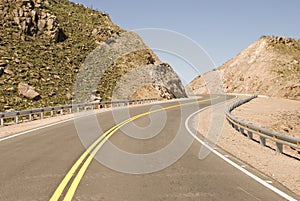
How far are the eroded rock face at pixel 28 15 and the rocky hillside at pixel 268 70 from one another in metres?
49.6

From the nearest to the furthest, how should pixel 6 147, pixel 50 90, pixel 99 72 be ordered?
pixel 6 147
pixel 50 90
pixel 99 72

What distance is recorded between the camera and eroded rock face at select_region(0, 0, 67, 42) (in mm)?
51594

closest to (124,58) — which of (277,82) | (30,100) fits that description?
(30,100)

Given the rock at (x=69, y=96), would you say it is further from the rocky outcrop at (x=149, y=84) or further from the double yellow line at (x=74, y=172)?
the double yellow line at (x=74, y=172)

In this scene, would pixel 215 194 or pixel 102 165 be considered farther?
pixel 102 165

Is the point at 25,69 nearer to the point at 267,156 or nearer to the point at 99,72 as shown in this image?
the point at 99,72

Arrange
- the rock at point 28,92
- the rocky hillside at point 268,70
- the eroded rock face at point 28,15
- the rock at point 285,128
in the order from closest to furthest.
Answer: the rock at point 285,128, the rock at point 28,92, the eroded rock face at point 28,15, the rocky hillside at point 268,70

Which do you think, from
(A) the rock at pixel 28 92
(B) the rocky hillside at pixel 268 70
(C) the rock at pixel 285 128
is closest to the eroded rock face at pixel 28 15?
(A) the rock at pixel 28 92

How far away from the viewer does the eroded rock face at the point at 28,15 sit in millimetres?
51594

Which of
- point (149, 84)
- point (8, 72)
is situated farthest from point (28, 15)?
point (149, 84)

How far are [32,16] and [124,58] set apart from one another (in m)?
20.3

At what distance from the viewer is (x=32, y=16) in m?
52.0

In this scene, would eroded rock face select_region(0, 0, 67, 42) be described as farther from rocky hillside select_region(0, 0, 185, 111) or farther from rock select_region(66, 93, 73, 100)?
rock select_region(66, 93, 73, 100)

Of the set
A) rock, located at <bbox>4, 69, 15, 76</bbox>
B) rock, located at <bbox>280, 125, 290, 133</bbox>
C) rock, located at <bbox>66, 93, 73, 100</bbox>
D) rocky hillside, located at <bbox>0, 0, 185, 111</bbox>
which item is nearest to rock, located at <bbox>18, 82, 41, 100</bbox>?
rocky hillside, located at <bbox>0, 0, 185, 111</bbox>
